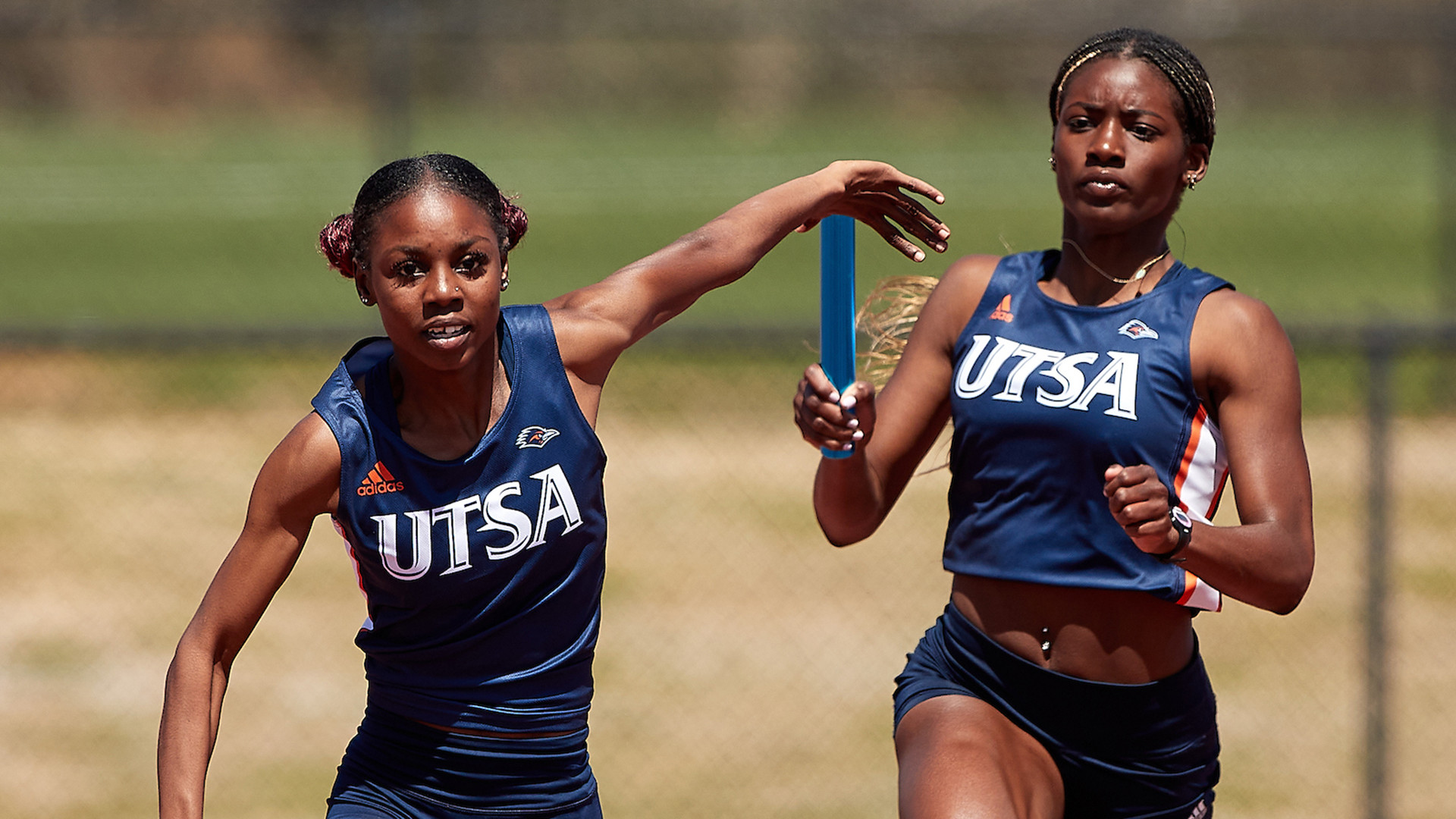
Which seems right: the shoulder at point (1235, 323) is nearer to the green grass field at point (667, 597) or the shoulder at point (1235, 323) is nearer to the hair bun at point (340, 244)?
the hair bun at point (340, 244)

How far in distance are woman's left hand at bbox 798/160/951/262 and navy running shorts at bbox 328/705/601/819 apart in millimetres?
1227

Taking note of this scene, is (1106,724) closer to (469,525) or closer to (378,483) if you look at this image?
(469,525)

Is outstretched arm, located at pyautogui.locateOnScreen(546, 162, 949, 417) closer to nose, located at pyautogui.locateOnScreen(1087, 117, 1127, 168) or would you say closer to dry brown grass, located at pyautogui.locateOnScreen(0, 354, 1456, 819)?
nose, located at pyautogui.locateOnScreen(1087, 117, 1127, 168)

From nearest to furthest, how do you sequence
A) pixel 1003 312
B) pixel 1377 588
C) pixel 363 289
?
pixel 363 289, pixel 1003 312, pixel 1377 588

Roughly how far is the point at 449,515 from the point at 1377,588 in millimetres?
3772

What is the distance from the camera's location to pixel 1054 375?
11.2 ft

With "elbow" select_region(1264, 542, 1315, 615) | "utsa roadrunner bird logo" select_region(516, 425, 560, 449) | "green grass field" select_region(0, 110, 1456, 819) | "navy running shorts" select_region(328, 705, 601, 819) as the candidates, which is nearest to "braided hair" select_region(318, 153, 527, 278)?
"utsa roadrunner bird logo" select_region(516, 425, 560, 449)

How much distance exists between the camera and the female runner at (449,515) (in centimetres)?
309

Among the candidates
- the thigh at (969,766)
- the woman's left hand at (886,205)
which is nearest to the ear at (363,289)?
the woman's left hand at (886,205)

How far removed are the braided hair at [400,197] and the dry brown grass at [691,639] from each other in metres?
3.32

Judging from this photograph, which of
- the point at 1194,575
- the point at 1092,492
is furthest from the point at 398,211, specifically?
the point at 1194,575

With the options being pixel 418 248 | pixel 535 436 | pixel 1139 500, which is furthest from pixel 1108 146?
pixel 418 248

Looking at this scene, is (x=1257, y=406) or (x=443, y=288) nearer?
(x=443, y=288)

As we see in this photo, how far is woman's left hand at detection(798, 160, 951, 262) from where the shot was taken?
370cm
